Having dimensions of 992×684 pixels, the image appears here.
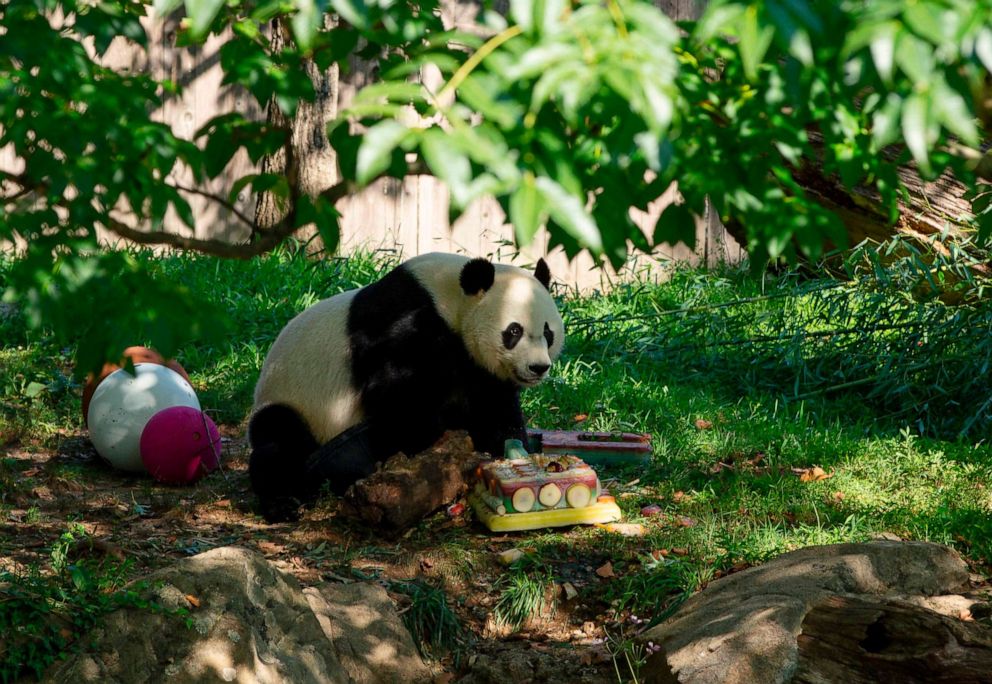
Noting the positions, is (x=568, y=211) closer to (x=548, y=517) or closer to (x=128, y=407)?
(x=548, y=517)

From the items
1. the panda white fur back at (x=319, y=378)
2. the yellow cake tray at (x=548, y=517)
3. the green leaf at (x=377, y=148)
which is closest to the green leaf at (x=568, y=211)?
the green leaf at (x=377, y=148)

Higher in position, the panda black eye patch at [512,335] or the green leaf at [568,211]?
the green leaf at [568,211]

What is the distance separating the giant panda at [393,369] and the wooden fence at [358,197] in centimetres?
392

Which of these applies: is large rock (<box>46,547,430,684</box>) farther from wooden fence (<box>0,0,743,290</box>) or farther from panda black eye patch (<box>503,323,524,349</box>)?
wooden fence (<box>0,0,743,290</box>)

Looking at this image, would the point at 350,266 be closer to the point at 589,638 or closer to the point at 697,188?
the point at 589,638

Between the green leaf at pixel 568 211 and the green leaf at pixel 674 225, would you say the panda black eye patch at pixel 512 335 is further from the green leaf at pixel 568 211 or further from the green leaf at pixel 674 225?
the green leaf at pixel 568 211

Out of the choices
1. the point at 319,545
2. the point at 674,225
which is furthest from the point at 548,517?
the point at 674,225

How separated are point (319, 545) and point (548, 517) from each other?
972mm

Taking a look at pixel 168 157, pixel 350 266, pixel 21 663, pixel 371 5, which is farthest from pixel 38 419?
pixel 371 5

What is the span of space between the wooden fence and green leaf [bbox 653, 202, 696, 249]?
6.89 metres

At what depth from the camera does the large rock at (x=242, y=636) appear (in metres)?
2.98

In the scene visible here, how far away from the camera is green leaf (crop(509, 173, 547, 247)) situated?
4.54ft

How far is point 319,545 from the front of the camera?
457cm

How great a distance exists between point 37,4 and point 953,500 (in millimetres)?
4336
